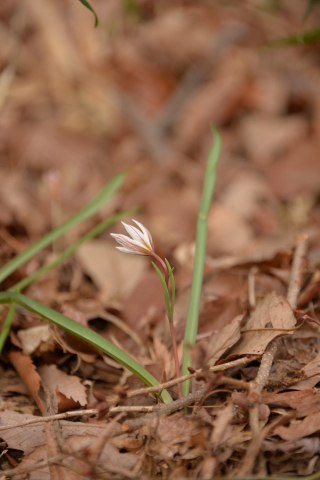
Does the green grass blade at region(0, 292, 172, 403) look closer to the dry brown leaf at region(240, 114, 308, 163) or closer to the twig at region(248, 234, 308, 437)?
the twig at region(248, 234, 308, 437)

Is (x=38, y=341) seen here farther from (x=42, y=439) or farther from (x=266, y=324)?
(x=266, y=324)

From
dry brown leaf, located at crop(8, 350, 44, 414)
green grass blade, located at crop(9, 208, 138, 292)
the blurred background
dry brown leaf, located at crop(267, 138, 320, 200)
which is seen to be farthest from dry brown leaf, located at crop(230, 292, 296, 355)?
dry brown leaf, located at crop(267, 138, 320, 200)

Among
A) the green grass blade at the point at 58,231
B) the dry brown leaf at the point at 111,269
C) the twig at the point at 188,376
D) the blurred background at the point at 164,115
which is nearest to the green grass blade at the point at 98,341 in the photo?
the twig at the point at 188,376

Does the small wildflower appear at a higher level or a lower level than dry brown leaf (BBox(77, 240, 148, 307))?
higher

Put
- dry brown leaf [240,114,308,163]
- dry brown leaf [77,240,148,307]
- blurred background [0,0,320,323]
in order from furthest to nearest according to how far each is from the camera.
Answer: dry brown leaf [240,114,308,163]
blurred background [0,0,320,323]
dry brown leaf [77,240,148,307]

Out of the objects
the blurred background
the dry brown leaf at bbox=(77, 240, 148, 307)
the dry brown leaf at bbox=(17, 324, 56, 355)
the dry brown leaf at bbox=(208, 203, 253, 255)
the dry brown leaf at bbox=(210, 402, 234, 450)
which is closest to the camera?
the dry brown leaf at bbox=(210, 402, 234, 450)

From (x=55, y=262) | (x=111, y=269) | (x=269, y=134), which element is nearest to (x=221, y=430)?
(x=55, y=262)

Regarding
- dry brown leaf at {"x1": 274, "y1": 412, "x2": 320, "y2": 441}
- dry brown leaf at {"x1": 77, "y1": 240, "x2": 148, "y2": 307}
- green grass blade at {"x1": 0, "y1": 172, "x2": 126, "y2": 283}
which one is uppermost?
dry brown leaf at {"x1": 274, "y1": 412, "x2": 320, "y2": 441}
